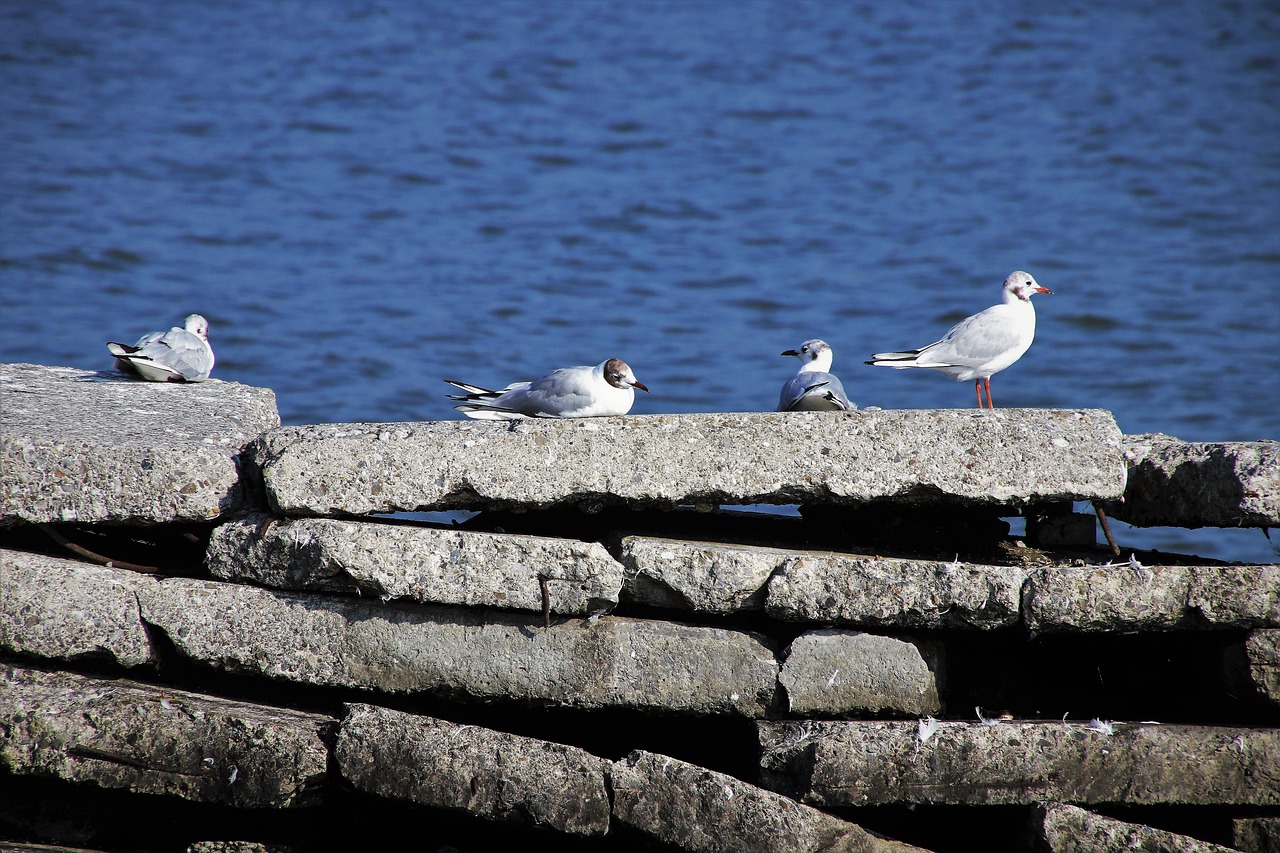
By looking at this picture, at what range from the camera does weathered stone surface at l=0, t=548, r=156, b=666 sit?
372 centimetres

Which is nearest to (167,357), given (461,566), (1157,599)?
(461,566)

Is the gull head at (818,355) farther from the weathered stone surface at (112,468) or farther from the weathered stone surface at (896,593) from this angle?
the weathered stone surface at (112,468)

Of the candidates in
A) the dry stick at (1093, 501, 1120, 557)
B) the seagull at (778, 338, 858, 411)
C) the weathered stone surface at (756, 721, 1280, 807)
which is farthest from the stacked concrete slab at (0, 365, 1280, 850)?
the seagull at (778, 338, 858, 411)

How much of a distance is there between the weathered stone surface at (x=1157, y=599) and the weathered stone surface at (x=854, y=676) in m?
0.40

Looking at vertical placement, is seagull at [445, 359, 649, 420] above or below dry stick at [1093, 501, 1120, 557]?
above

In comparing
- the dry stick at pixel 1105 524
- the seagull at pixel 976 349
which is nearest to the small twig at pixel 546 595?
the dry stick at pixel 1105 524

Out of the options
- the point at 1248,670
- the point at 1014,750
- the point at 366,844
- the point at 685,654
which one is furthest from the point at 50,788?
the point at 1248,670

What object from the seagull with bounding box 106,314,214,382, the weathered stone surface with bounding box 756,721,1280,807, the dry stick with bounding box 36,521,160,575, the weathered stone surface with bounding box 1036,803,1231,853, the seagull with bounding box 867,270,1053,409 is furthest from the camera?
the seagull with bounding box 867,270,1053,409

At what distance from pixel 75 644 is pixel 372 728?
3.37 ft

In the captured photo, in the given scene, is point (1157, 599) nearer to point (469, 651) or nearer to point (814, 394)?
point (814, 394)

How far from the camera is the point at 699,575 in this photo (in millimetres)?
3701

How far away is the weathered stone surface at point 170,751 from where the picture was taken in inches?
141

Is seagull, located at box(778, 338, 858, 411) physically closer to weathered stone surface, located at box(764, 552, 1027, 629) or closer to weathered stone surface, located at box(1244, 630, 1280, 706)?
weathered stone surface, located at box(764, 552, 1027, 629)

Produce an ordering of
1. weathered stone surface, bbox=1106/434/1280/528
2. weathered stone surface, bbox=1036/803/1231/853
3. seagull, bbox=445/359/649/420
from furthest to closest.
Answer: seagull, bbox=445/359/649/420 < weathered stone surface, bbox=1106/434/1280/528 < weathered stone surface, bbox=1036/803/1231/853
